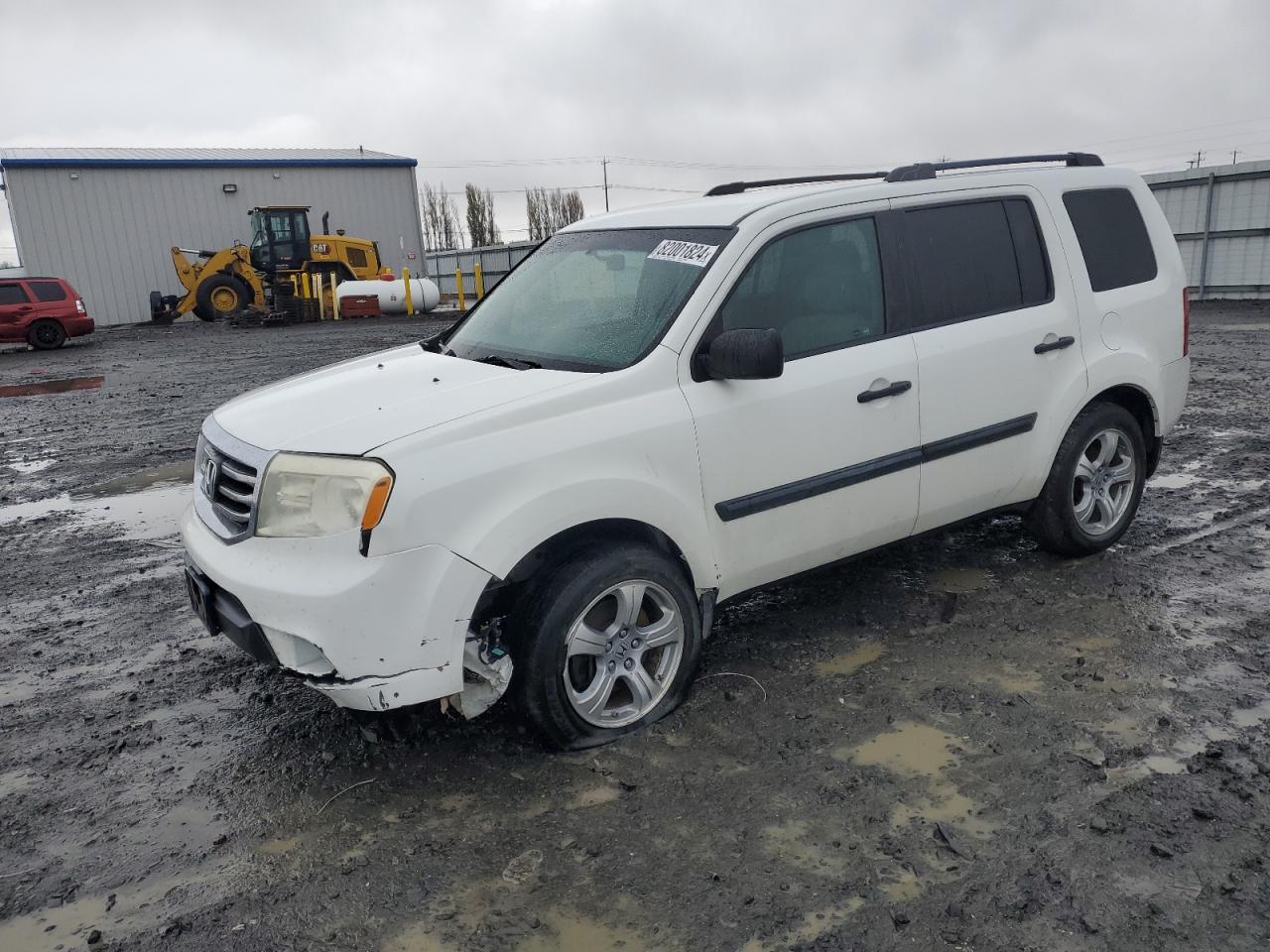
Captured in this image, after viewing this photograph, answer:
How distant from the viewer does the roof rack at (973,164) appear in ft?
14.2

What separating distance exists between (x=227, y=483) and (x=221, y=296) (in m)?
28.7

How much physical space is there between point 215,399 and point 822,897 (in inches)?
451

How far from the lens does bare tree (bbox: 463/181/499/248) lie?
68.6 meters

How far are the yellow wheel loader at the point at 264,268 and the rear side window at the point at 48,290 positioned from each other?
21.9 ft

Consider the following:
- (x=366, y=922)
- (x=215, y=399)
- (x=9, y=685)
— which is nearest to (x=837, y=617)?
(x=366, y=922)

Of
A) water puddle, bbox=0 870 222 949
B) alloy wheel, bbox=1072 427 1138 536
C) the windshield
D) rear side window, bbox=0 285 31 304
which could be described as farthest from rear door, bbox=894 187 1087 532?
rear side window, bbox=0 285 31 304

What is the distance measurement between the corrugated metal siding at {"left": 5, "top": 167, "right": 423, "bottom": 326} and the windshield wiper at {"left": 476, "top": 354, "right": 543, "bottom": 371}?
3618 centimetres

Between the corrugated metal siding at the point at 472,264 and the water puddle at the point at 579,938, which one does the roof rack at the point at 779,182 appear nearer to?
the water puddle at the point at 579,938

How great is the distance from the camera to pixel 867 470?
393cm

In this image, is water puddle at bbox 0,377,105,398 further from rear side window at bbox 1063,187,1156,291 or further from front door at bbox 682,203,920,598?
rear side window at bbox 1063,187,1156,291

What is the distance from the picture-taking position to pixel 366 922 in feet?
8.61

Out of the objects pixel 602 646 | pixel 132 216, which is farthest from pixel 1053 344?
pixel 132 216

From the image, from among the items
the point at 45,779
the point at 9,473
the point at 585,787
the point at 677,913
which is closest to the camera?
the point at 677,913

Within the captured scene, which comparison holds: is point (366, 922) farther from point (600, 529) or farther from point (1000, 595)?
point (1000, 595)
